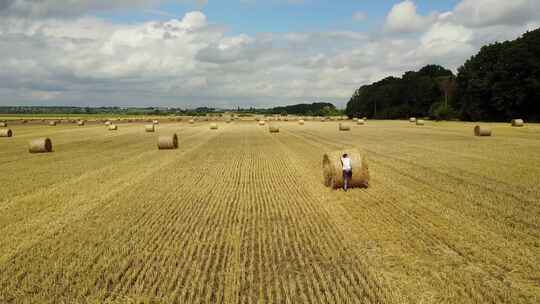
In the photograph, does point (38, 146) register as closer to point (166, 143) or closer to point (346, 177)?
point (166, 143)

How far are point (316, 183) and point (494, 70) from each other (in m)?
70.3

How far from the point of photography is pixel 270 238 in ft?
32.9

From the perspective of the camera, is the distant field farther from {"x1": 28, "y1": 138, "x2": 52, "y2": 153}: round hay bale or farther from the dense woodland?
the dense woodland

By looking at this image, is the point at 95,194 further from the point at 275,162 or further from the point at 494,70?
the point at 494,70

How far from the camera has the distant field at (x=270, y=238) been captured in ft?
23.9

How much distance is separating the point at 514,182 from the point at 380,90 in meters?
134

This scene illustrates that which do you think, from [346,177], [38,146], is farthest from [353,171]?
[38,146]

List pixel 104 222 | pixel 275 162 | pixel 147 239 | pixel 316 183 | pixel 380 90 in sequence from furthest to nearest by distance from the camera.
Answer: pixel 380 90, pixel 275 162, pixel 316 183, pixel 104 222, pixel 147 239

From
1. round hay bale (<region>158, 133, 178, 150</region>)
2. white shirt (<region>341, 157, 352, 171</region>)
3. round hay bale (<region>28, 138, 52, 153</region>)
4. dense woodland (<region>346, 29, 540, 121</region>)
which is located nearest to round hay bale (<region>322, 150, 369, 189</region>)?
white shirt (<region>341, 157, 352, 171</region>)

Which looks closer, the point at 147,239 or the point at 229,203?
the point at 147,239

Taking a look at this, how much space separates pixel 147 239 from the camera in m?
10.1

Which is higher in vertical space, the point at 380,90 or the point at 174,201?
the point at 380,90

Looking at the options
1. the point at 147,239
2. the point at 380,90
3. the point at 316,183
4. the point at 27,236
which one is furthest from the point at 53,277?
the point at 380,90

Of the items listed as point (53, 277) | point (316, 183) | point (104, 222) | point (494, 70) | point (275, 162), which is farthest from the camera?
point (494, 70)
